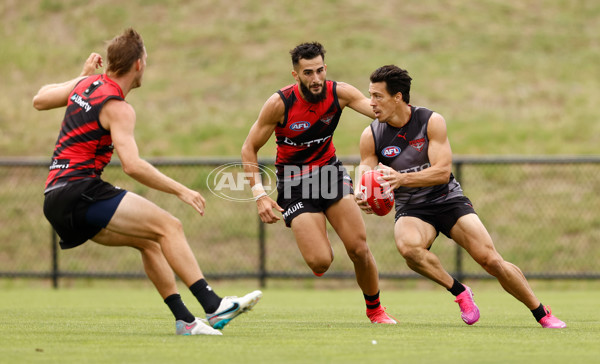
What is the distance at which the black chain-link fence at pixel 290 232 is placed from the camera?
15922mm

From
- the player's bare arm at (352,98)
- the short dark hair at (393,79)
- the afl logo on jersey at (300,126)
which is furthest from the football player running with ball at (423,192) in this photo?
the afl logo on jersey at (300,126)

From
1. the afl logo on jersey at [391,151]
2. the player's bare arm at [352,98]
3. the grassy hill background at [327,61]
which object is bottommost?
the grassy hill background at [327,61]

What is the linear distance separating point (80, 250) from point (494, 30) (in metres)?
18.0

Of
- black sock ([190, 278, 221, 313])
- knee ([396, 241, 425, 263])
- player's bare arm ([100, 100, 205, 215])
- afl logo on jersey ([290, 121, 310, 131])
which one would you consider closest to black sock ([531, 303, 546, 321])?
knee ([396, 241, 425, 263])

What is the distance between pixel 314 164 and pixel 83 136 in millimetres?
2531

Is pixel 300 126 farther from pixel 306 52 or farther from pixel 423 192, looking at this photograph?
pixel 423 192

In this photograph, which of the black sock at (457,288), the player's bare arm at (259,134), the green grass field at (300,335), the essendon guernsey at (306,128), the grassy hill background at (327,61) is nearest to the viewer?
the green grass field at (300,335)

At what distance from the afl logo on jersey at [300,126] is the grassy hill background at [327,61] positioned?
12035 mm

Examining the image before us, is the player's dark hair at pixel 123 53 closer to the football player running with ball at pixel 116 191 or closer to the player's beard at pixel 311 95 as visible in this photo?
the football player running with ball at pixel 116 191

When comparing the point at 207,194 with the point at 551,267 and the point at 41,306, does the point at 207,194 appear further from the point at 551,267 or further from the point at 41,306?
the point at 41,306

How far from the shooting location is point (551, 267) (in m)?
15.7

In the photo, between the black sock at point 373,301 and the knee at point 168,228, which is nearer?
the knee at point 168,228

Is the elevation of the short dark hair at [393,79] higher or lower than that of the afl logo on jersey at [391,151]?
higher

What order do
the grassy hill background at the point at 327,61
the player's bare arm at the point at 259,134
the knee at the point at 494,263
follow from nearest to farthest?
the knee at the point at 494,263 → the player's bare arm at the point at 259,134 → the grassy hill background at the point at 327,61
